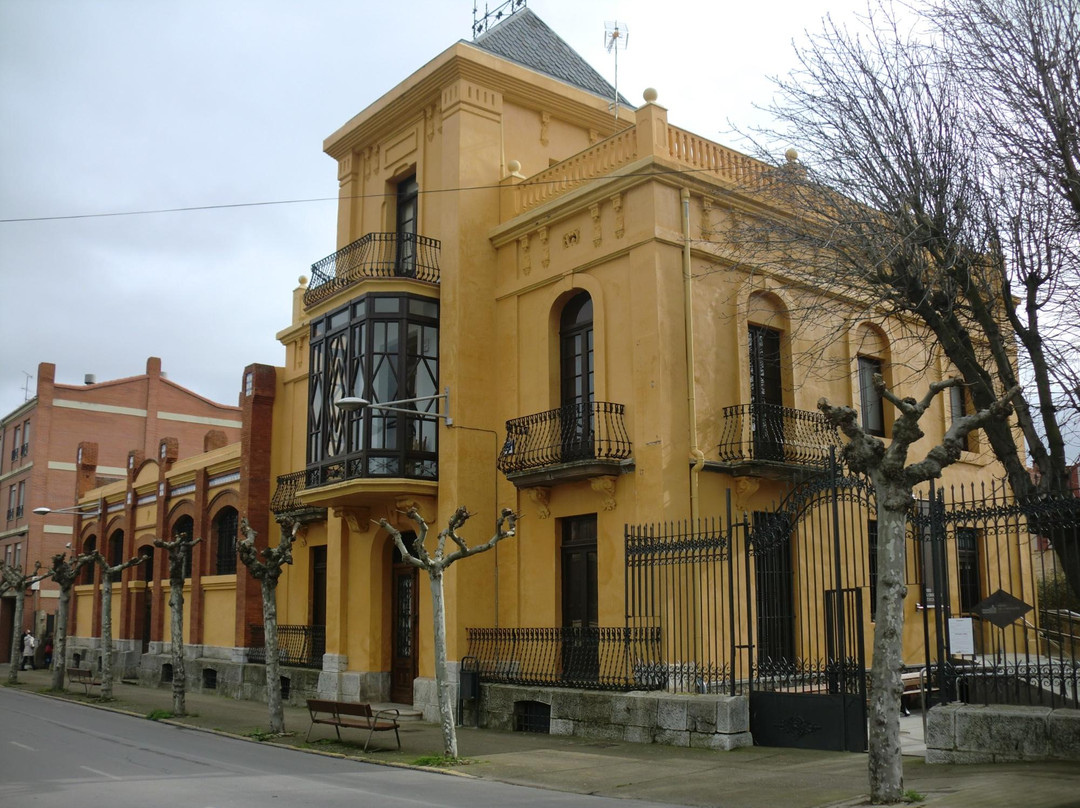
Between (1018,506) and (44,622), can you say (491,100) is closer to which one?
(1018,506)

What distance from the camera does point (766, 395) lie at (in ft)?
62.6

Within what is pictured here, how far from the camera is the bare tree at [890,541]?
32.3ft

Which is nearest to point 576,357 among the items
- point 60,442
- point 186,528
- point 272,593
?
point 272,593

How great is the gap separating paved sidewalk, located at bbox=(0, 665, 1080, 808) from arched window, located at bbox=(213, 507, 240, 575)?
36.4 feet

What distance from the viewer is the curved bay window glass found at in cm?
2009

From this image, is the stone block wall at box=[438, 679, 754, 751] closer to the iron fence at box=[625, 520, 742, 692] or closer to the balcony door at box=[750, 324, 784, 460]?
the iron fence at box=[625, 520, 742, 692]

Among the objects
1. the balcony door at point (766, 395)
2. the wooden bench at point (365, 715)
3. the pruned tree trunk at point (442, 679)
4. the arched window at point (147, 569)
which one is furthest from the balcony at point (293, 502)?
the arched window at point (147, 569)

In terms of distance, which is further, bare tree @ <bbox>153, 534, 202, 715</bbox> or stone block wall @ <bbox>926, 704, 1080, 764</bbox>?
bare tree @ <bbox>153, 534, 202, 715</bbox>

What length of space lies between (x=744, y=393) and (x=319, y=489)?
875cm

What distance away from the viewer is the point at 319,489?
21.1 m

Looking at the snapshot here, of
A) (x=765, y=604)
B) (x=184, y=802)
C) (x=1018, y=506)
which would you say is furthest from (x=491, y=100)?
(x=184, y=802)

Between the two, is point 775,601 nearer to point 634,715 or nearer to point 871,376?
point 634,715

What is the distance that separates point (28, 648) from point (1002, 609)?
141 ft

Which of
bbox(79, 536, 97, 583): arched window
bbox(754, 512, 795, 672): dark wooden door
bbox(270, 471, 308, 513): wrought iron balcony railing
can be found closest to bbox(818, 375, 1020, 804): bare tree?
bbox(754, 512, 795, 672): dark wooden door
